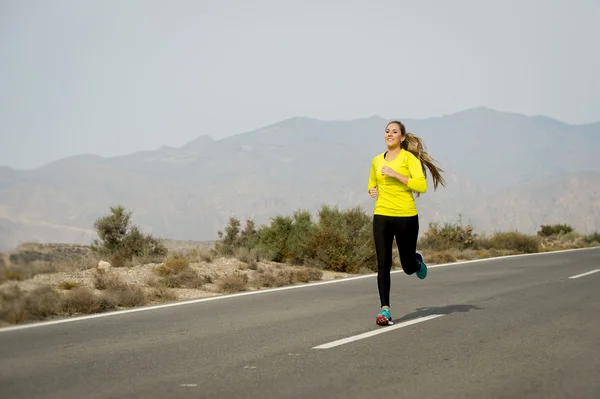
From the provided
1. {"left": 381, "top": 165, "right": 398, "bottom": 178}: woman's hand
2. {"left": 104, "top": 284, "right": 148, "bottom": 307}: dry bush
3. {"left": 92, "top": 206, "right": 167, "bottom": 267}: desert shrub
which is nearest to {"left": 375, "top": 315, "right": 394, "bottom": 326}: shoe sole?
{"left": 381, "top": 165, "right": 398, "bottom": 178}: woman's hand

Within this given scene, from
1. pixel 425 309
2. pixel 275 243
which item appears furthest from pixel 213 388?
pixel 275 243

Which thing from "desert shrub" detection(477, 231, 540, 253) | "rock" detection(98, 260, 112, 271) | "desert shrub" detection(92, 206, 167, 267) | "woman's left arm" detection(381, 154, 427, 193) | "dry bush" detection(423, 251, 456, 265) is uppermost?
"desert shrub" detection(92, 206, 167, 267)

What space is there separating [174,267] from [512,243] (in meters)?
21.6

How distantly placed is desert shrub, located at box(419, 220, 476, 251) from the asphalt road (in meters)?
20.4

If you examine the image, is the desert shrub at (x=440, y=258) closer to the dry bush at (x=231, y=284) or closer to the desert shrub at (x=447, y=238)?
the desert shrub at (x=447, y=238)

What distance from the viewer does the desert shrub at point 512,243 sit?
34112 mm

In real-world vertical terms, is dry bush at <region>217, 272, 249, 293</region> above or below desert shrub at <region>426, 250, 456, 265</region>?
below

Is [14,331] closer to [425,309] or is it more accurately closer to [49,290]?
[49,290]

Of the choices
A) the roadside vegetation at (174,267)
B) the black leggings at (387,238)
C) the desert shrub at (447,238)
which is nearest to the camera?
the black leggings at (387,238)

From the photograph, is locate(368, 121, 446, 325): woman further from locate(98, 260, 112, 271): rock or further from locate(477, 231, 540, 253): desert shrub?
locate(477, 231, 540, 253): desert shrub

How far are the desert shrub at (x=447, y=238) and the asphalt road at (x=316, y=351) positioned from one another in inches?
804

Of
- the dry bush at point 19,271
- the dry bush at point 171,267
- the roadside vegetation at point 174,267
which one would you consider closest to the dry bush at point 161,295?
the roadside vegetation at point 174,267

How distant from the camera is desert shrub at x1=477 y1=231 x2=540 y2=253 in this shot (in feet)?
112

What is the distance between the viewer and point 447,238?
3334 centimetres
